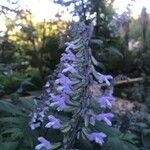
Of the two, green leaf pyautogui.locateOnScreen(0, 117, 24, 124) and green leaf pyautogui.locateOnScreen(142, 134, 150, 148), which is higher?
green leaf pyautogui.locateOnScreen(0, 117, 24, 124)

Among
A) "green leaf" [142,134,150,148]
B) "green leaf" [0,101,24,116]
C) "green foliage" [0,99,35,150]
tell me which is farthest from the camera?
"green leaf" [142,134,150,148]

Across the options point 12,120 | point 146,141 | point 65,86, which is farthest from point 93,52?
point 65,86

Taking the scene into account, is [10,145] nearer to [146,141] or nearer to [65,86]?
[65,86]

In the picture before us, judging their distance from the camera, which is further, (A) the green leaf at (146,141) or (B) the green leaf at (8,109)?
(A) the green leaf at (146,141)

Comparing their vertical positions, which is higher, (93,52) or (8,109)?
(8,109)

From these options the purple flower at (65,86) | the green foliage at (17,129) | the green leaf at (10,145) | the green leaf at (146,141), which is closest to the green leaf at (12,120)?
the green foliage at (17,129)

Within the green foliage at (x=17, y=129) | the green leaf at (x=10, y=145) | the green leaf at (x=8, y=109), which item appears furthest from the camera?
the green leaf at (x=8, y=109)

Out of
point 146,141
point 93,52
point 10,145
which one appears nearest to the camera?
point 10,145

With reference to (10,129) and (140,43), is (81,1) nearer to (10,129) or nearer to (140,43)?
(10,129)

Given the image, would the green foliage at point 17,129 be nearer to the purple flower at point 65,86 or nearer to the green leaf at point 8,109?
the green leaf at point 8,109

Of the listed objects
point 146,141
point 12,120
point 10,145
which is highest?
point 12,120

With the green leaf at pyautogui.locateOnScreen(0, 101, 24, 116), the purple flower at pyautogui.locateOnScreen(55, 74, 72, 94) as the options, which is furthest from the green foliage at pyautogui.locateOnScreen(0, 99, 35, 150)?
the purple flower at pyautogui.locateOnScreen(55, 74, 72, 94)

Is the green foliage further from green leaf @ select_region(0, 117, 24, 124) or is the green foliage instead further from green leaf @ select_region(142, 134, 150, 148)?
green leaf @ select_region(142, 134, 150, 148)

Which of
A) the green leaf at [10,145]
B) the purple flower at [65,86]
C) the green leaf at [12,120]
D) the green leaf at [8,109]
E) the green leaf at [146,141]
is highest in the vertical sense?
the purple flower at [65,86]
